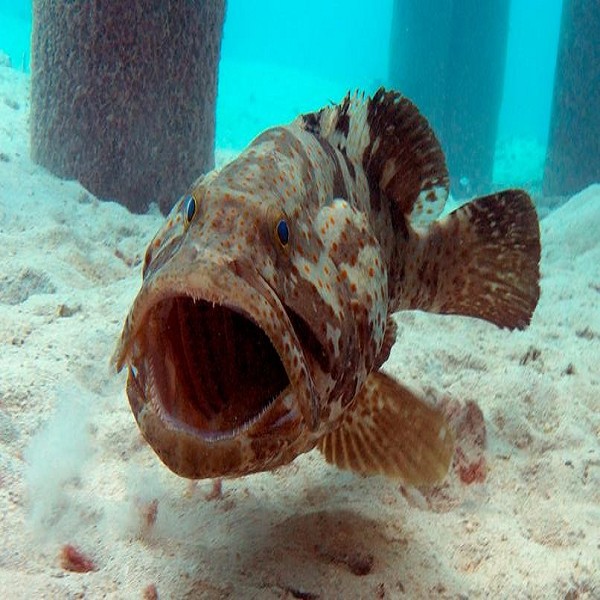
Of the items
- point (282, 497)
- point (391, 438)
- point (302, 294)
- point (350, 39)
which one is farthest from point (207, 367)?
point (350, 39)

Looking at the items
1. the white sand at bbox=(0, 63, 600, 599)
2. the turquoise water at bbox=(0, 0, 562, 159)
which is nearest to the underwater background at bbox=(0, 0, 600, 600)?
the white sand at bbox=(0, 63, 600, 599)

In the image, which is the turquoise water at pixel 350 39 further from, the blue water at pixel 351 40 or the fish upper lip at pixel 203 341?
the fish upper lip at pixel 203 341

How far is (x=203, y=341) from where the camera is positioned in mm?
2039

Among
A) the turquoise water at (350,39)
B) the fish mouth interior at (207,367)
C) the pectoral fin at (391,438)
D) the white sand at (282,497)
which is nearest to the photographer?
the fish mouth interior at (207,367)

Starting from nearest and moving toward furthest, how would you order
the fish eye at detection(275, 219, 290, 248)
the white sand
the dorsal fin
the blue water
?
the fish eye at detection(275, 219, 290, 248)
the white sand
the dorsal fin
the blue water

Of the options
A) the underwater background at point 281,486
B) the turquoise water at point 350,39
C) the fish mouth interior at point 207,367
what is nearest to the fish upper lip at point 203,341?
the fish mouth interior at point 207,367

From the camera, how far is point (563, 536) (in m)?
2.78

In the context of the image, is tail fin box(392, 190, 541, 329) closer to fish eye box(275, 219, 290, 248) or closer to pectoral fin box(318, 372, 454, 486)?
pectoral fin box(318, 372, 454, 486)

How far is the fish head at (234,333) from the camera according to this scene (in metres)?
1.73

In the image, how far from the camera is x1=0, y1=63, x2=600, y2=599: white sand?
227cm

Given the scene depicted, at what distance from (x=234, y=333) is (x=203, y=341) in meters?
0.13

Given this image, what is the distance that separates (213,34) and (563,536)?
6.07 meters

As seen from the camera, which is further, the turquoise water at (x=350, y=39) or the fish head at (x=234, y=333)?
the turquoise water at (x=350, y=39)

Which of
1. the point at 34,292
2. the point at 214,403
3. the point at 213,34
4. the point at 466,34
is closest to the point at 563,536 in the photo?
the point at 214,403
